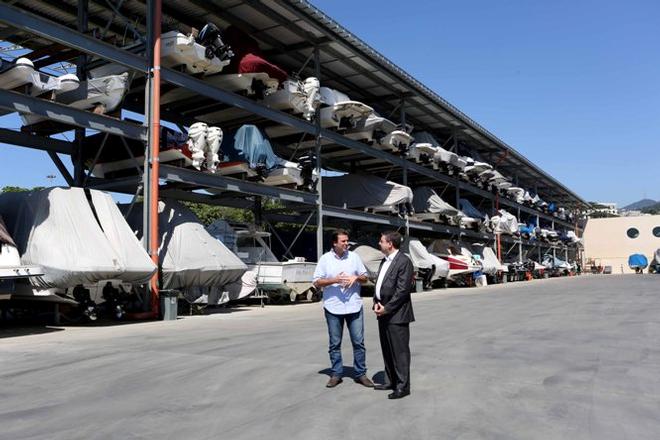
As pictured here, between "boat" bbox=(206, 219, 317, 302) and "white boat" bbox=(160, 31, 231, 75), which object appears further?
"boat" bbox=(206, 219, 317, 302)

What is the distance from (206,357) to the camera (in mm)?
7855

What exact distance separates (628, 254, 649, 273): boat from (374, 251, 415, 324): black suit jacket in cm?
7350

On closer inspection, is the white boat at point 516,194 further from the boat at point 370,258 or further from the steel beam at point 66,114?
the steel beam at point 66,114

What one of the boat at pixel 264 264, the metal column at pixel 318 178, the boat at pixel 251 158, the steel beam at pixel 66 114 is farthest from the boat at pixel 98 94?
the metal column at pixel 318 178

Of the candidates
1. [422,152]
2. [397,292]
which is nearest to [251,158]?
[397,292]

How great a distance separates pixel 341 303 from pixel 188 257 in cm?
1006

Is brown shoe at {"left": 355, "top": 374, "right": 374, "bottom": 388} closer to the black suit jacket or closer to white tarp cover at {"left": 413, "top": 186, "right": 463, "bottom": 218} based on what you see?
the black suit jacket

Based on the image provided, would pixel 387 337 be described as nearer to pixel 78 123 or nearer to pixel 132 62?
pixel 78 123

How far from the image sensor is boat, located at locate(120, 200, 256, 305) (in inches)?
596

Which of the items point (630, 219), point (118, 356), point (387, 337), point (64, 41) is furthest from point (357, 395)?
point (630, 219)

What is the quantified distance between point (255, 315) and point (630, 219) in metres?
76.4

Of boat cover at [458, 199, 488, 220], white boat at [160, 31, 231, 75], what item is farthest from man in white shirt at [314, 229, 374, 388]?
boat cover at [458, 199, 488, 220]

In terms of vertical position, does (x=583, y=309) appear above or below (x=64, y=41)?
below

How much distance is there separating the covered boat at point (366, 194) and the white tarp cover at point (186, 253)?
11.1 metres
